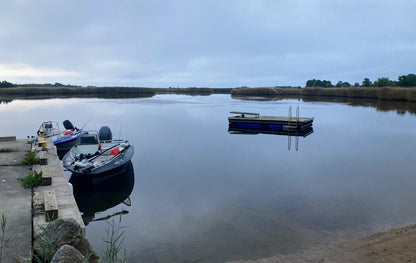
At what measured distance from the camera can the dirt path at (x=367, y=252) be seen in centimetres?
748

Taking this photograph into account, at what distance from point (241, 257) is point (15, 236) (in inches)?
214

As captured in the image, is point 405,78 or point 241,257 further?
point 405,78

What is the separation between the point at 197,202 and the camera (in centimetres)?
1255

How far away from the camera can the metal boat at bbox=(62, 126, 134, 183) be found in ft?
45.0

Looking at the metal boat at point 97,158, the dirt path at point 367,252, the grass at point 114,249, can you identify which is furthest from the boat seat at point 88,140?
the dirt path at point 367,252

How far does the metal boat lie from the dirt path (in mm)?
8587

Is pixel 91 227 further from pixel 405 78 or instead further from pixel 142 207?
pixel 405 78

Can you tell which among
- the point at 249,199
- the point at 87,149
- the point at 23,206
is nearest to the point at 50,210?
the point at 23,206

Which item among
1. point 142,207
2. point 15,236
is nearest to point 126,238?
point 142,207

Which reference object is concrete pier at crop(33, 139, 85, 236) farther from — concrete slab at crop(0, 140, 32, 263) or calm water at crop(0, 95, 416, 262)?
calm water at crop(0, 95, 416, 262)

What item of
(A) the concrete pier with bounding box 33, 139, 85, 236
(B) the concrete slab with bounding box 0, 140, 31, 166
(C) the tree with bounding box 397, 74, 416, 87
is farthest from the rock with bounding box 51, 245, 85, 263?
(C) the tree with bounding box 397, 74, 416, 87

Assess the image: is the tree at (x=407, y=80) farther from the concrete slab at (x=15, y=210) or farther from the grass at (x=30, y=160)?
the concrete slab at (x=15, y=210)

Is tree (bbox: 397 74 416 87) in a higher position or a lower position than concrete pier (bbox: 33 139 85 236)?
higher

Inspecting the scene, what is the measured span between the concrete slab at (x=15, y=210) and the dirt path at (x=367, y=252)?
5.35 m
